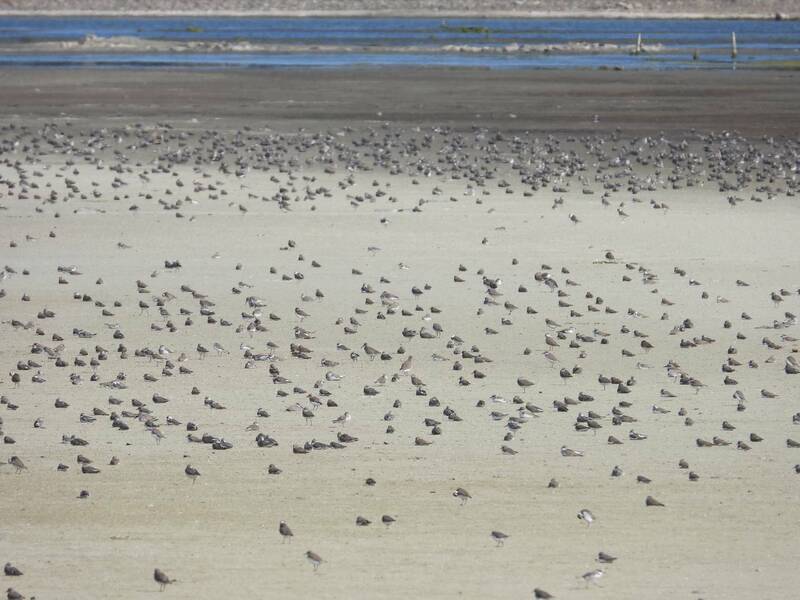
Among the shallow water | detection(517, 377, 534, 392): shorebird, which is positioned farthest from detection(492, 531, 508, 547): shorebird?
the shallow water

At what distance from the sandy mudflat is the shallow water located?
33.0 m

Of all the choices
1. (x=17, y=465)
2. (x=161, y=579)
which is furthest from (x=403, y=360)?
(x=161, y=579)

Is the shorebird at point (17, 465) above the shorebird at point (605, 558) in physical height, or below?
below

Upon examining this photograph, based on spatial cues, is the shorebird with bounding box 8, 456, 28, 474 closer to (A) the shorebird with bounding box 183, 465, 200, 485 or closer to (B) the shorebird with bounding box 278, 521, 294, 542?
(A) the shorebird with bounding box 183, 465, 200, 485

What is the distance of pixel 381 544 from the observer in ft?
32.1

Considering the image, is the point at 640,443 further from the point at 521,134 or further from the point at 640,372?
the point at 521,134

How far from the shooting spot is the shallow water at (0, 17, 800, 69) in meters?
64.2

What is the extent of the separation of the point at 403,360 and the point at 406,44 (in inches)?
2718

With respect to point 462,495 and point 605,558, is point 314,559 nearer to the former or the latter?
point 462,495

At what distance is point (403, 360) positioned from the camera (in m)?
14.6

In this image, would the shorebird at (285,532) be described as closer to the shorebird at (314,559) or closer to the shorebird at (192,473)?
the shorebird at (314,559)

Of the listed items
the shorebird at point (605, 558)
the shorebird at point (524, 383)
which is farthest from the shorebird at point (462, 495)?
the shorebird at point (524, 383)

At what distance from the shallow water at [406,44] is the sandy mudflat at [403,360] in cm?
3300

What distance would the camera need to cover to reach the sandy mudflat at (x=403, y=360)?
31.6ft
